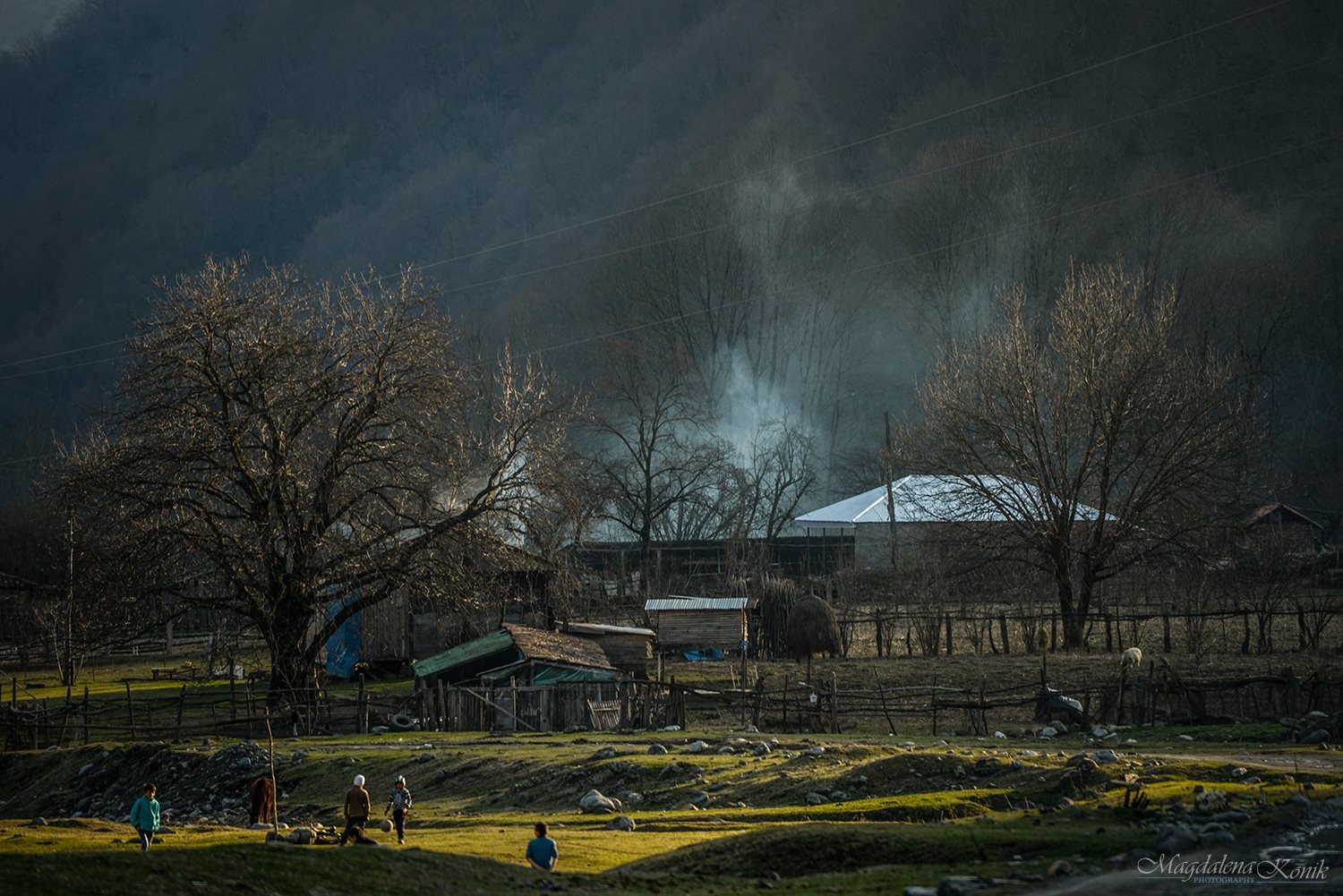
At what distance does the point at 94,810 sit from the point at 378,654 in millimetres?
18633

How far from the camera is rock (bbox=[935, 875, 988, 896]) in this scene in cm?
1218

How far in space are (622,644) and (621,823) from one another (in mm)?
21779

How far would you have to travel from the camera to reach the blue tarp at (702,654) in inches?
1812

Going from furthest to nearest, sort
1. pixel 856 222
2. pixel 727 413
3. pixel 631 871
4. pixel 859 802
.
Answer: pixel 856 222 < pixel 727 413 < pixel 859 802 < pixel 631 871

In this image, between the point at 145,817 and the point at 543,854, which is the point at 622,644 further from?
the point at 543,854

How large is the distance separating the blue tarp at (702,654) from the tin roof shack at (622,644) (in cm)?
484

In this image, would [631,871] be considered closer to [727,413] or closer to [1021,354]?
[1021,354]

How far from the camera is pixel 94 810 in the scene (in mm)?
28766

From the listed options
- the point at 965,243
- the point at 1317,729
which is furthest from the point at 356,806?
the point at 965,243

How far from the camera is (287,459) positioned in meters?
37.8

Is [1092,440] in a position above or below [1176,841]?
above

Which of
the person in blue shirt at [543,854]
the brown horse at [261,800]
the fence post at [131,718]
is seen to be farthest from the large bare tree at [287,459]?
the person in blue shirt at [543,854]

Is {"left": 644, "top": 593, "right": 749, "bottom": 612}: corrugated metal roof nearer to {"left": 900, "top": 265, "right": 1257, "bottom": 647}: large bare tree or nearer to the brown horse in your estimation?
{"left": 900, "top": 265, "right": 1257, "bottom": 647}: large bare tree

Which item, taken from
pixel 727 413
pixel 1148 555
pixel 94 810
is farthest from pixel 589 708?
pixel 727 413
